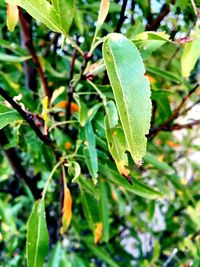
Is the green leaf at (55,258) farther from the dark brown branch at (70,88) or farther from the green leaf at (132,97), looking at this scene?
the green leaf at (132,97)

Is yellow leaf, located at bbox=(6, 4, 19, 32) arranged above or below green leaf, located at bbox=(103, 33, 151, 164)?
above

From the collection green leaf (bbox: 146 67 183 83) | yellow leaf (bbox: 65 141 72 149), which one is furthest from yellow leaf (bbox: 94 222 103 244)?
green leaf (bbox: 146 67 183 83)

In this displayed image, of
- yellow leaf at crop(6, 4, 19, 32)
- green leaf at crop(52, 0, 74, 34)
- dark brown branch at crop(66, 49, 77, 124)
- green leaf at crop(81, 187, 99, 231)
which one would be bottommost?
green leaf at crop(81, 187, 99, 231)

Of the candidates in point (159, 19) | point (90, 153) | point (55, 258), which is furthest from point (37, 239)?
point (159, 19)

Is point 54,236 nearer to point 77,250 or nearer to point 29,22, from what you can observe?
point 77,250

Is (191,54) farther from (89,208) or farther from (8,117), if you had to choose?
(89,208)

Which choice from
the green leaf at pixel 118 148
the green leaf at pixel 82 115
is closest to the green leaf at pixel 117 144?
the green leaf at pixel 118 148

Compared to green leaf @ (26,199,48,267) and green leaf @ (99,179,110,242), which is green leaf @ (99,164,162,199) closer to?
green leaf @ (26,199,48,267)
